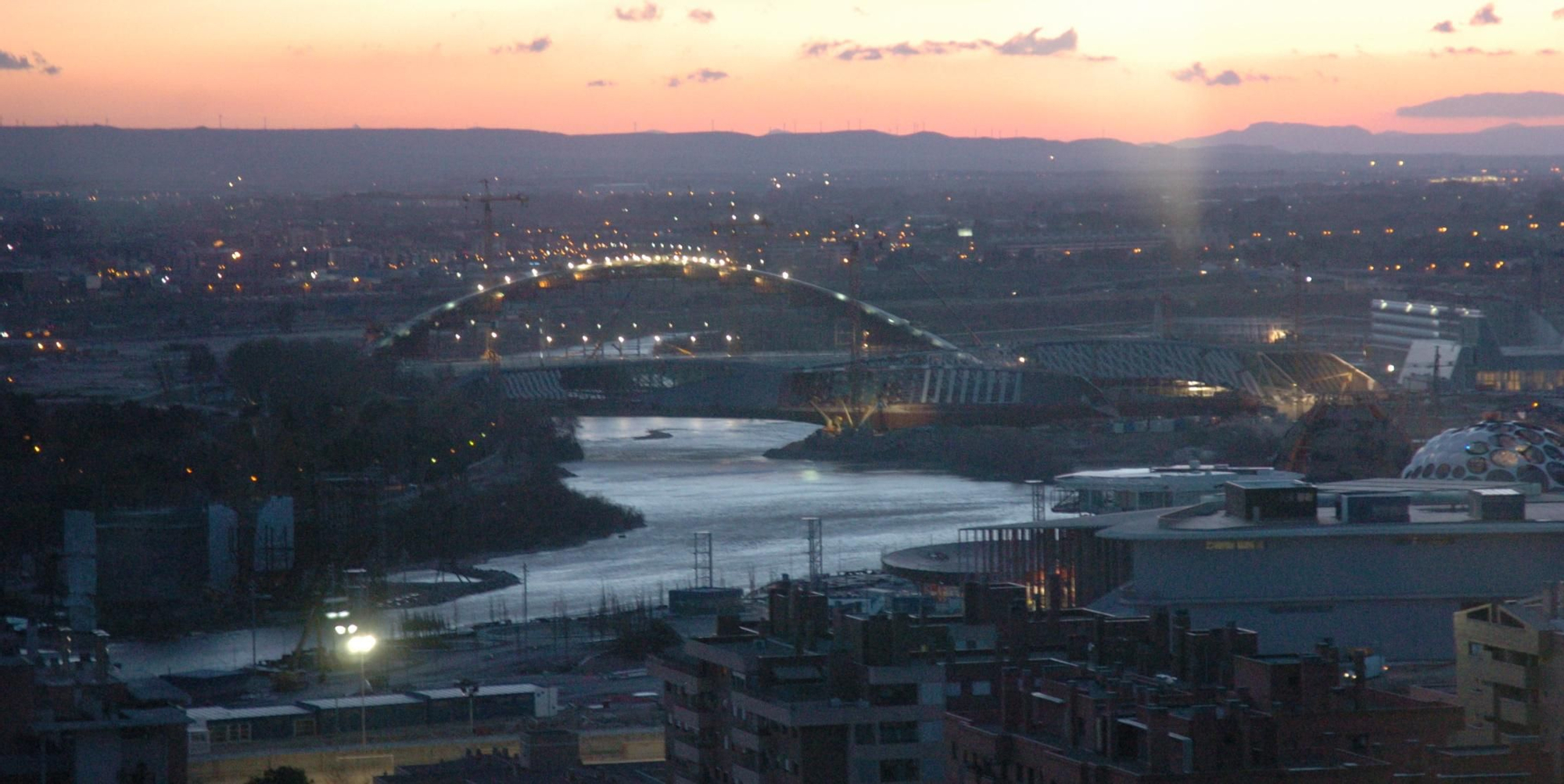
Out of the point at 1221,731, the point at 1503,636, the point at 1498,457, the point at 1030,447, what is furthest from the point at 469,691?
the point at 1030,447

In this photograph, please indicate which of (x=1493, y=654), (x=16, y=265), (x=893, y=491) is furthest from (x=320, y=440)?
(x=16, y=265)

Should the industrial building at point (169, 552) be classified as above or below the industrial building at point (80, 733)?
below

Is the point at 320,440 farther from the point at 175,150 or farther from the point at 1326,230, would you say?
the point at 175,150

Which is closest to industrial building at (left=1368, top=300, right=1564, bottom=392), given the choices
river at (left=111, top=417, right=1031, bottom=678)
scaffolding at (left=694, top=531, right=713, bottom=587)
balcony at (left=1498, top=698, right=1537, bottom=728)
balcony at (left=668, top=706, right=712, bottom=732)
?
river at (left=111, top=417, right=1031, bottom=678)

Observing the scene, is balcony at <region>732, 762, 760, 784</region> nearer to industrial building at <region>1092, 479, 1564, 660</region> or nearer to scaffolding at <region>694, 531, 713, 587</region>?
industrial building at <region>1092, 479, 1564, 660</region>

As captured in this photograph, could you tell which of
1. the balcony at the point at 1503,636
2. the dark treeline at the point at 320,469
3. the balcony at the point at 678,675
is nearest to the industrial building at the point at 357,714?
the balcony at the point at 678,675

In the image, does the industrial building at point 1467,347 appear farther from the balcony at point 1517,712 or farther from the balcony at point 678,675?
the balcony at point 1517,712

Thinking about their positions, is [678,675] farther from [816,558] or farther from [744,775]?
[816,558]
